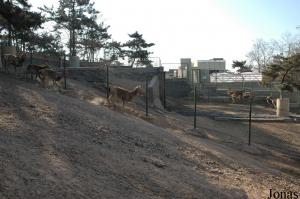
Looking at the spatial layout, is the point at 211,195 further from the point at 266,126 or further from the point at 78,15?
the point at 78,15

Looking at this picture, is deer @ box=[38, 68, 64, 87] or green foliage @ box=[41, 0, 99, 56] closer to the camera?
deer @ box=[38, 68, 64, 87]

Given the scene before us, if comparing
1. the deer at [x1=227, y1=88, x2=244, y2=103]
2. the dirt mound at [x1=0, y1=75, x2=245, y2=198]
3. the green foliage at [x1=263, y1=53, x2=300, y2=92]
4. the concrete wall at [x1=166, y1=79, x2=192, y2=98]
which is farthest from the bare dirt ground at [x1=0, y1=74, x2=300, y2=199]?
the concrete wall at [x1=166, y1=79, x2=192, y2=98]

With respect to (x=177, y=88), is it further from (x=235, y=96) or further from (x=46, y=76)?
(x=46, y=76)

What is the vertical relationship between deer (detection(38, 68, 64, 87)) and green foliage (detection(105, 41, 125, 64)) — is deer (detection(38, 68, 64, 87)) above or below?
below

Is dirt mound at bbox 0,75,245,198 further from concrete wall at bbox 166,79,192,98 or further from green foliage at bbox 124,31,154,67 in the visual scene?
green foliage at bbox 124,31,154,67

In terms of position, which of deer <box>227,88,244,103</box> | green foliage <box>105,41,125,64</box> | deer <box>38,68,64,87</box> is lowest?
deer <box>227,88,244,103</box>

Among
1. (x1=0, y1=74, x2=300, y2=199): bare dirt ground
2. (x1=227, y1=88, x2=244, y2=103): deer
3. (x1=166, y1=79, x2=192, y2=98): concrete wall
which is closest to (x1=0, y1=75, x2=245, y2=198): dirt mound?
(x1=0, y1=74, x2=300, y2=199): bare dirt ground

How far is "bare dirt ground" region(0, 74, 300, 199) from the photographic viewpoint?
7.52 m

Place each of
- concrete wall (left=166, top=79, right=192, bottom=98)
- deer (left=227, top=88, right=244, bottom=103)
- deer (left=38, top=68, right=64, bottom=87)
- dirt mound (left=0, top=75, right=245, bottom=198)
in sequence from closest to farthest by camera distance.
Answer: dirt mound (left=0, top=75, right=245, bottom=198) < deer (left=38, top=68, right=64, bottom=87) < deer (left=227, top=88, right=244, bottom=103) < concrete wall (left=166, top=79, right=192, bottom=98)

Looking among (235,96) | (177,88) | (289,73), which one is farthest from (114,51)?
(289,73)

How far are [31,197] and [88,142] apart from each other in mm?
3767

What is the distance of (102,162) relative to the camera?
29.9ft

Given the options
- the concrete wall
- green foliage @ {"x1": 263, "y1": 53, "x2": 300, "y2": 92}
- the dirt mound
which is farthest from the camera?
the concrete wall

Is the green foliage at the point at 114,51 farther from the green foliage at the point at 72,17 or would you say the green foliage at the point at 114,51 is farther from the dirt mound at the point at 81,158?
the dirt mound at the point at 81,158
